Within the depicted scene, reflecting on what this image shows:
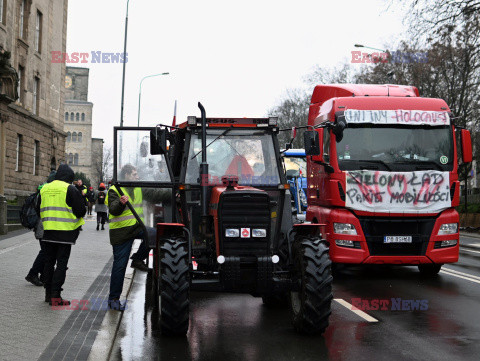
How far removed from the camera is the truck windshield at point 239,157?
8000mm

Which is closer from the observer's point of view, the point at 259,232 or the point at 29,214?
the point at 259,232

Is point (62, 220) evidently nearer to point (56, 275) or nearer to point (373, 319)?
point (56, 275)

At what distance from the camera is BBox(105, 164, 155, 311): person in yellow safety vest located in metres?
8.42

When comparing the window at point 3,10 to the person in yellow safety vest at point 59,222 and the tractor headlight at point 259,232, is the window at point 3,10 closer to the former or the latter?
the person in yellow safety vest at point 59,222

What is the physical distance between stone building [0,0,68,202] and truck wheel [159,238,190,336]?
917 inches

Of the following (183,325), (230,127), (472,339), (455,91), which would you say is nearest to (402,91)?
(230,127)

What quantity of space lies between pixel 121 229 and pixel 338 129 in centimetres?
461

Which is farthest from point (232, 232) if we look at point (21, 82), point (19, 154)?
point (21, 82)

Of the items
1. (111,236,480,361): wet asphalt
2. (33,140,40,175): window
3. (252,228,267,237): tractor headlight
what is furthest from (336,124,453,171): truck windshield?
(33,140,40,175): window

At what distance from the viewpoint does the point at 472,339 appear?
276 inches

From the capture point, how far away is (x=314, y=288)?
22.4 feet

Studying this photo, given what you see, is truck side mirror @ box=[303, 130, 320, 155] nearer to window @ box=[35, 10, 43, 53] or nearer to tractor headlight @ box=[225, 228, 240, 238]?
tractor headlight @ box=[225, 228, 240, 238]

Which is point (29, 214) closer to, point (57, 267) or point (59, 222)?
point (59, 222)

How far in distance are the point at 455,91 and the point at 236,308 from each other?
102 feet
